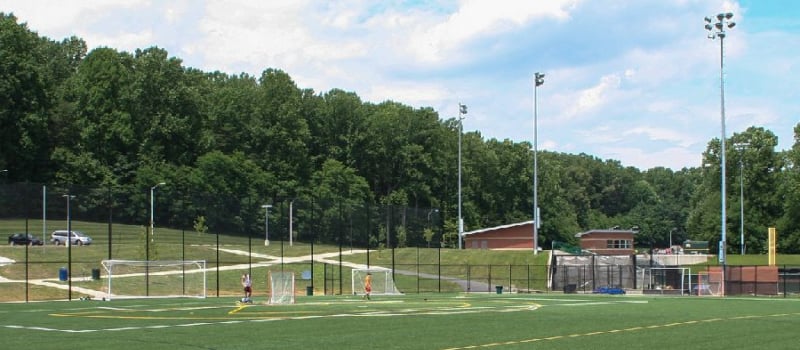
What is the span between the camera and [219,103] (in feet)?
406

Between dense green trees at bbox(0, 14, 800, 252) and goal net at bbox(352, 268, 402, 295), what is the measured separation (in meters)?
5.88

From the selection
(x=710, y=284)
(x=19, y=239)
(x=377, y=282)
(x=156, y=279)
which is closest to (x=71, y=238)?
(x=19, y=239)

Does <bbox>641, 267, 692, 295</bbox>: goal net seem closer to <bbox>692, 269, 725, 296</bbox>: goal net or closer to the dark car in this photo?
<bbox>692, 269, 725, 296</bbox>: goal net

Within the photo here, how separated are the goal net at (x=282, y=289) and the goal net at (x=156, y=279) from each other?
11.4 m

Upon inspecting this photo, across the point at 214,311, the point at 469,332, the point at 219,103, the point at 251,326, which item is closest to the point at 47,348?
the point at 251,326

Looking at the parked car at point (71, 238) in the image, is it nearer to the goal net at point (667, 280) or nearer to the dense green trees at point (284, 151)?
the dense green trees at point (284, 151)

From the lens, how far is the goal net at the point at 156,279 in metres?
53.4

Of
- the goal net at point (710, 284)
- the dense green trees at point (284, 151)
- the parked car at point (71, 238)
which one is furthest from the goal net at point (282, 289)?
the goal net at point (710, 284)

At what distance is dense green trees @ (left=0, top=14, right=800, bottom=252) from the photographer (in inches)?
3826

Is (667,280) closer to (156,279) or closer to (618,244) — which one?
(156,279)

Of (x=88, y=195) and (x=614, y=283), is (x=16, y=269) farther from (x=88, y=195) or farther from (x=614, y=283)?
(x=614, y=283)

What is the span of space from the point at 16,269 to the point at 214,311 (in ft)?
87.8

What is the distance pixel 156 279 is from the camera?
55.7 m

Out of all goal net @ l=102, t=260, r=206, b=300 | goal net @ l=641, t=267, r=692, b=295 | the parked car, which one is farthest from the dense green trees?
the parked car
